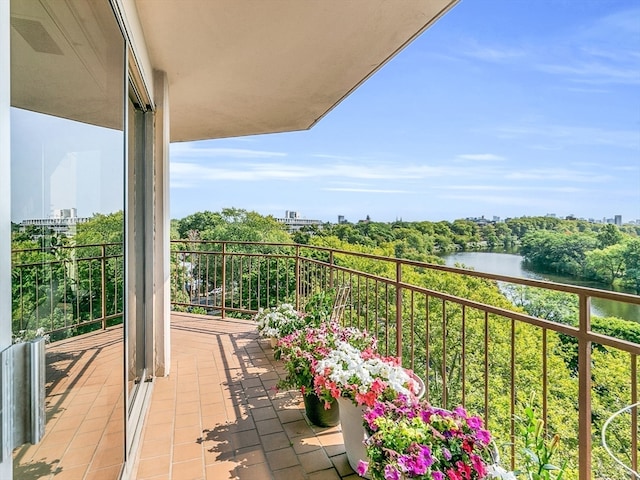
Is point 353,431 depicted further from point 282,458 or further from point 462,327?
point 462,327

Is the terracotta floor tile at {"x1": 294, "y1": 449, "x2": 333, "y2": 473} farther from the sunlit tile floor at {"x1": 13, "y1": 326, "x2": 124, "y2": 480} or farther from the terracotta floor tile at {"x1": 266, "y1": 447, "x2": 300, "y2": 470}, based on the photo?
the sunlit tile floor at {"x1": 13, "y1": 326, "x2": 124, "y2": 480}

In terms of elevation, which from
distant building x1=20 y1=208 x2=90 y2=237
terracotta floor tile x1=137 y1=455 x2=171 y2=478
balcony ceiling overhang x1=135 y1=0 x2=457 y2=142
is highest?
balcony ceiling overhang x1=135 y1=0 x2=457 y2=142

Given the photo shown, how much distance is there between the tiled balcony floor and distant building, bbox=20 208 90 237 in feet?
4.69

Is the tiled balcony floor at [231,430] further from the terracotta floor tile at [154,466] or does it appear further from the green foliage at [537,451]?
the green foliage at [537,451]

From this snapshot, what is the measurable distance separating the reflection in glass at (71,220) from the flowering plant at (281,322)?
175 centimetres

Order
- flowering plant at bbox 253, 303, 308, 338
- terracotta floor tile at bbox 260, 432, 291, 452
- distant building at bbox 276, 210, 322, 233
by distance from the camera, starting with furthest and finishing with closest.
Answer: distant building at bbox 276, 210, 322, 233 < flowering plant at bbox 253, 303, 308, 338 < terracotta floor tile at bbox 260, 432, 291, 452

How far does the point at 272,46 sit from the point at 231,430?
2.57m

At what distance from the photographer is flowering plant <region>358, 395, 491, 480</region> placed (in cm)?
125

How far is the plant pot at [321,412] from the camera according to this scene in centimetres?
216

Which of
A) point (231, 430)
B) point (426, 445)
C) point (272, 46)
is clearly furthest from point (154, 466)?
point (272, 46)

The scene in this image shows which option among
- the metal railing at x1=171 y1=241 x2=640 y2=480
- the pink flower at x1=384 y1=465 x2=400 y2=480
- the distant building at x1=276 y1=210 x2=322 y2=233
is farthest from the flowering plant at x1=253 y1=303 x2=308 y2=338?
the distant building at x1=276 y1=210 x2=322 y2=233

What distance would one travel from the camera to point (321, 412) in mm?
2162

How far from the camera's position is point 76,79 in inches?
40.6

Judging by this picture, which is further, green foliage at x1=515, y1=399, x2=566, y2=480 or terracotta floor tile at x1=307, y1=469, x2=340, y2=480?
terracotta floor tile at x1=307, y1=469, x2=340, y2=480
